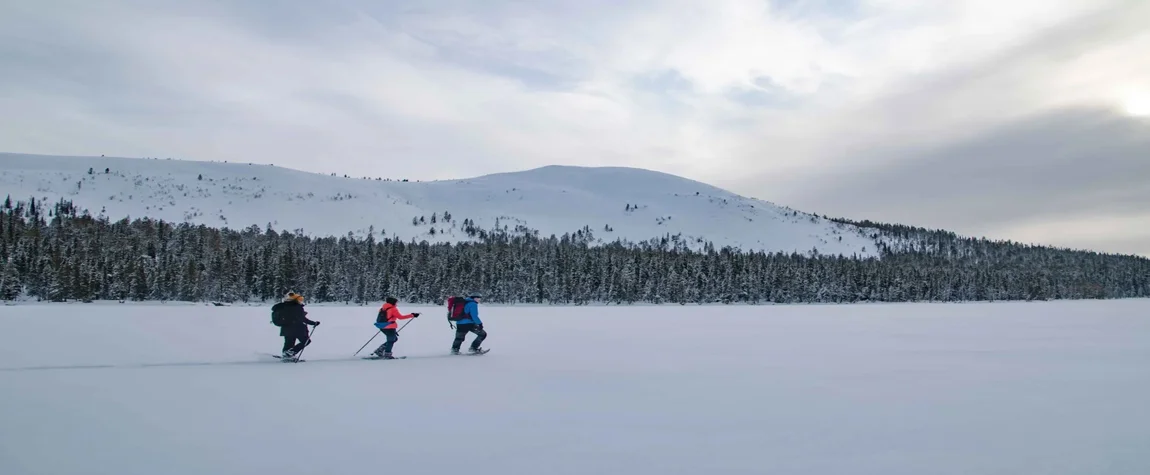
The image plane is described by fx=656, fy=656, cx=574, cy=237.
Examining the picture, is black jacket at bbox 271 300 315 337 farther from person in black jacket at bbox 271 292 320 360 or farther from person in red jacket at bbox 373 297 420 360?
person in red jacket at bbox 373 297 420 360

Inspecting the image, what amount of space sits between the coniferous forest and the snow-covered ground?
6934 centimetres

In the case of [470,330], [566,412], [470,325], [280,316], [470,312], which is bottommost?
[566,412]

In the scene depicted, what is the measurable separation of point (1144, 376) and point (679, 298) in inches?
3500

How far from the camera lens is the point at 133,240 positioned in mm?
92250

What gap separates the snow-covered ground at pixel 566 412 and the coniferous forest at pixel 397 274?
69.3m

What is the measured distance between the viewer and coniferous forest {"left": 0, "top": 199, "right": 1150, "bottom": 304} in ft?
243

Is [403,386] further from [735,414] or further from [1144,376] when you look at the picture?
[1144,376]

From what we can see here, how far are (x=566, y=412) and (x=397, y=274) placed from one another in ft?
294

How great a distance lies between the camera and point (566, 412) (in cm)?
909

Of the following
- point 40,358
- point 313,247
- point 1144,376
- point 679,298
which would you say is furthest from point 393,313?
point 313,247

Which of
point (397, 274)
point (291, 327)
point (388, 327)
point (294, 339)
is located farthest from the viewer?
point (397, 274)

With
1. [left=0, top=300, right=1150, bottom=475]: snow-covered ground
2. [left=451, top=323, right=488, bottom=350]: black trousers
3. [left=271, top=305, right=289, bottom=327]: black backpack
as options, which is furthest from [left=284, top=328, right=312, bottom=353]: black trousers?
[left=451, top=323, right=488, bottom=350]: black trousers

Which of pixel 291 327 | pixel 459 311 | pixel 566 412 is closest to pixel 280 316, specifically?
pixel 291 327

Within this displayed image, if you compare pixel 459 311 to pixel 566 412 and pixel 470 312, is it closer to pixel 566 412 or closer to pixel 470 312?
pixel 470 312
